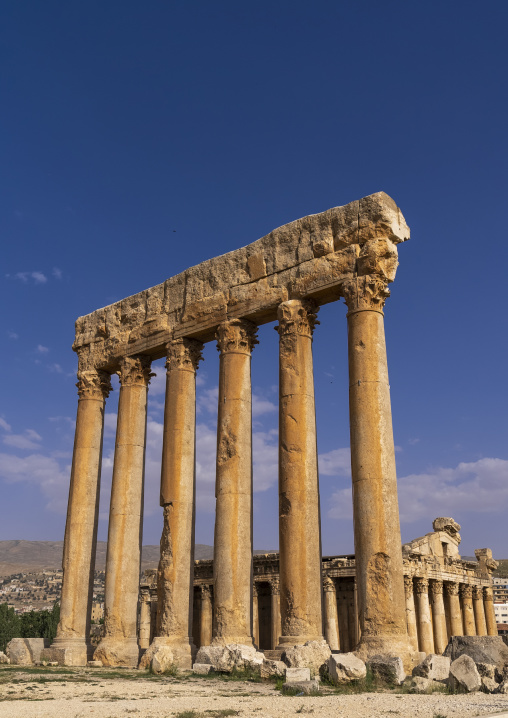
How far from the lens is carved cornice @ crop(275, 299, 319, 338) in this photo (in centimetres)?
1923

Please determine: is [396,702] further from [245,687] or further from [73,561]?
[73,561]

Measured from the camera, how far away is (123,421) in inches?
925

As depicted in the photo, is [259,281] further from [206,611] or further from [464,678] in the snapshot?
[206,611]

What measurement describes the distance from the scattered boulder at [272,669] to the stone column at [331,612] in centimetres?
2033

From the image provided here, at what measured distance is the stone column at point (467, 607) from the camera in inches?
1677

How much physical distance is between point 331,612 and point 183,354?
18792mm

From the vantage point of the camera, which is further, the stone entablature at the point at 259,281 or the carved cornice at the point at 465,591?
the carved cornice at the point at 465,591

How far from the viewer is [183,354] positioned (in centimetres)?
2225

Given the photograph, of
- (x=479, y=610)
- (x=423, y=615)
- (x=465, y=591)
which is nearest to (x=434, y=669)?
(x=423, y=615)

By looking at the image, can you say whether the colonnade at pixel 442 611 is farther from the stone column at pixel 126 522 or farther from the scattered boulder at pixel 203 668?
the scattered boulder at pixel 203 668

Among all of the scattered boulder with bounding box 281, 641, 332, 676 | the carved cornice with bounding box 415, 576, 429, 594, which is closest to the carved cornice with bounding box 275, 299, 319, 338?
the scattered boulder with bounding box 281, 641, 332, 676

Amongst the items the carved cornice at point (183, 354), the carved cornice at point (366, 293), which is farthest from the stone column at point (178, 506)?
the carved cornice at point (366, 293)

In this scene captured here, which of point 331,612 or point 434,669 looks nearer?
point 434,669

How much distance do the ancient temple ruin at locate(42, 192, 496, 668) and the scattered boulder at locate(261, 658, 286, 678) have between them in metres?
1.65
